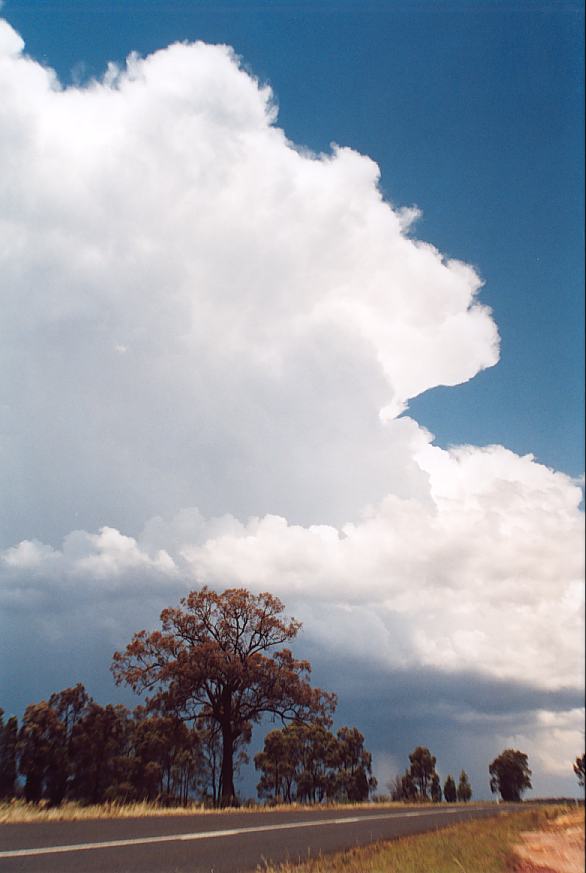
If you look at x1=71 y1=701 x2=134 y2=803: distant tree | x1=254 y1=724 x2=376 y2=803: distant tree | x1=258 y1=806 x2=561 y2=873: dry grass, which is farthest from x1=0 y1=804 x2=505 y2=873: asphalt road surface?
x1=254 y1=724 x2=376 y2=803: distant tree

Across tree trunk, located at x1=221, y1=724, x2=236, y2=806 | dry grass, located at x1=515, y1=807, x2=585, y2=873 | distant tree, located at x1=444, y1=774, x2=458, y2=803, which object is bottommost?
distant tree, located at x1=444, y1=774, x2=458, y2=803

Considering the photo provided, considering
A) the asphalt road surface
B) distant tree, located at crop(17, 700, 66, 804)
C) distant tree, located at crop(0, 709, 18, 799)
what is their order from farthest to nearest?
distant tree, located at crop(17, 700, 66, 804) < distant tree, located at crop(0, 709, 18, 799) < the asphalt road surface

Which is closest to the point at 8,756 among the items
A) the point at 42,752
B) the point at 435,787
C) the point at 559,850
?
the point at 42,752

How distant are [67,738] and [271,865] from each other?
88.3 ft

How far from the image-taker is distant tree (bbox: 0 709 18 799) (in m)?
26.7

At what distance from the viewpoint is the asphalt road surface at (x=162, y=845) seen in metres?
7.95

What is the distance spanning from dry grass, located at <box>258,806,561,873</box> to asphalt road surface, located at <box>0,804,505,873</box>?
69 centimetres

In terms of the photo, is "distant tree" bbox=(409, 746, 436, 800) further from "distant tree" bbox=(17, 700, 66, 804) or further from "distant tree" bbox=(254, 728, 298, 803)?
"distant tree" bbox=(17, 700, 66, 804)

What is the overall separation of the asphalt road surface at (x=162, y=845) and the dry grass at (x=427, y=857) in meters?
0.69

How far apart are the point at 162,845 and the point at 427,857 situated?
175 inches

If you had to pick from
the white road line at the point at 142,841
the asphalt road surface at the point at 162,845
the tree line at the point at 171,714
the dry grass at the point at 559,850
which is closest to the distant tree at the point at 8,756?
the tree line at the point at 171,714

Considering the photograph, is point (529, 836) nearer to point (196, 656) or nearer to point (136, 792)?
point (196, 656)

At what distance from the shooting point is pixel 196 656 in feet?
111

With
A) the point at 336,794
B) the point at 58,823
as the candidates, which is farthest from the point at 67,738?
the point at 336,794
